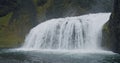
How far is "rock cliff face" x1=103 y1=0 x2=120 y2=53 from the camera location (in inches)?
1405

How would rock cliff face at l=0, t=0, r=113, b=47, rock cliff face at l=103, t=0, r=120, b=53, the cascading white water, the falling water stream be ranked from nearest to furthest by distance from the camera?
rock cliff face at l=103, t=0, r=120, b=53 < the falling water stream < the cascading white water < rock cliff face at l=0, t=0, r=113, b=47

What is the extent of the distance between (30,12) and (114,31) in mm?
26586

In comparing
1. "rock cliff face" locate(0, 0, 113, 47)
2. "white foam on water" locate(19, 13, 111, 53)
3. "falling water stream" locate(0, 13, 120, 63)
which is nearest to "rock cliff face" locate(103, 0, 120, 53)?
"falling water stream" locate(0, 13, 120, 63)

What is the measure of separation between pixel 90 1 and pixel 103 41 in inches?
634

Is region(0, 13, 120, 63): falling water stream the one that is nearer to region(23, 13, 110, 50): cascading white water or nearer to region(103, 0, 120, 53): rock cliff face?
region(23, 13, 110, 50): cascading white water

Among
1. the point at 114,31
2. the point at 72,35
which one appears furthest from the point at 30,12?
the point at 114,31

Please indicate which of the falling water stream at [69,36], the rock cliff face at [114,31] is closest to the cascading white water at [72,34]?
the falling water stream at [69,36]

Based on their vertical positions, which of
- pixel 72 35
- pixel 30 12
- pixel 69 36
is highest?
pixel 30 12

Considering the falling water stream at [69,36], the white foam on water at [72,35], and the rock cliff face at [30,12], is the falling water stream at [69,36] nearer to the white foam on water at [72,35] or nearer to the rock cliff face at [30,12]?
the white foam on water at [72,35]

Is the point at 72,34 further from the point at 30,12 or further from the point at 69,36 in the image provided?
the point at 30,12

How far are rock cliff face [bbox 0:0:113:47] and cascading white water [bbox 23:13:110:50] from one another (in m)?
7.86

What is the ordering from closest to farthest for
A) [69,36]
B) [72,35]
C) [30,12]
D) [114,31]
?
[114,31], [72,35], [69,36], [30,12]

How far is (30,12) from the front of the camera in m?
59.2

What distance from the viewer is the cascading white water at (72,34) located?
42.2 m
